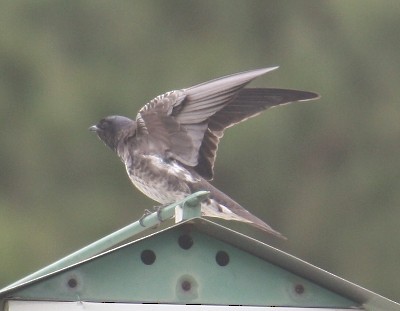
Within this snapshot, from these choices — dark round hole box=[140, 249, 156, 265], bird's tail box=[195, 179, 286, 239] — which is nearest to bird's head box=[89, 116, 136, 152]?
bird's tail box=[195, 179, 286, 239]

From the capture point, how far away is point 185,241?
3.82 m

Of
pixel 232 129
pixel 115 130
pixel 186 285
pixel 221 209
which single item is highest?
pixel 186 285

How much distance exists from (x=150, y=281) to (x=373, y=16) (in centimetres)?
1181

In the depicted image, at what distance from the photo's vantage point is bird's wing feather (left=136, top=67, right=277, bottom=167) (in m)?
5.24

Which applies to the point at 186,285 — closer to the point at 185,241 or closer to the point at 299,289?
the point at 185,241

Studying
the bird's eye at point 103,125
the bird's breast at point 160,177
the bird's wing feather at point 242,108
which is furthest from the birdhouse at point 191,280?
the bird's eye at point 103,125

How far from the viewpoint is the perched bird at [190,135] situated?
5.32m

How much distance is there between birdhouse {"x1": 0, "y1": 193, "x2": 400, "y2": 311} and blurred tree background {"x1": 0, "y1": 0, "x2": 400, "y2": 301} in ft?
27.2

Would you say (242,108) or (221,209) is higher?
(242,108)

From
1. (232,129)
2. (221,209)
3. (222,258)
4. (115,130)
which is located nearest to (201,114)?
(221,209)

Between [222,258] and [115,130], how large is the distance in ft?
8.04

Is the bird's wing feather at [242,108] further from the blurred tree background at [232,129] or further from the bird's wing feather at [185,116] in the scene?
the blurred tree background at [232,129]

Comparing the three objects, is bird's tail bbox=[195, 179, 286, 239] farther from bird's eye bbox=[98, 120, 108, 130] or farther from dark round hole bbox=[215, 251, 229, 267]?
dark round hole bbox=[215, 251, 229, 267]

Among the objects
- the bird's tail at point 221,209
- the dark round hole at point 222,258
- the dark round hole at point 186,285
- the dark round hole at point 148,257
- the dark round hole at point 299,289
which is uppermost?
the dark round hole at point 148,257
